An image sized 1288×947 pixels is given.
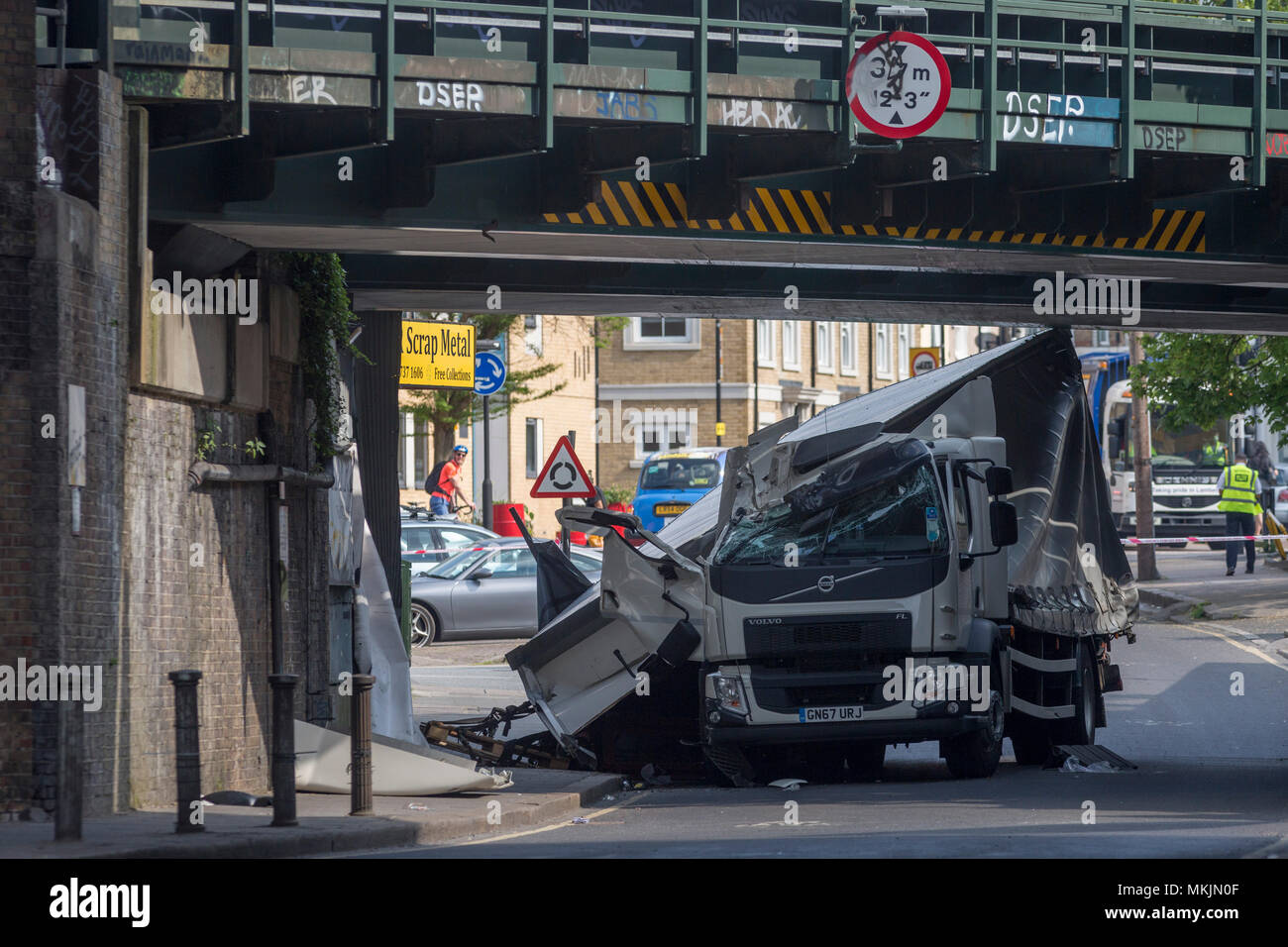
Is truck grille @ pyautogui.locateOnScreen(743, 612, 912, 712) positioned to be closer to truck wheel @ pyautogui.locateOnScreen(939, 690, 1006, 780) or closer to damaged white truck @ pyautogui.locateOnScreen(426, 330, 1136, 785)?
damaged white truck @ pyautogui.locateOnScreen(426, 330, 1136, 785)

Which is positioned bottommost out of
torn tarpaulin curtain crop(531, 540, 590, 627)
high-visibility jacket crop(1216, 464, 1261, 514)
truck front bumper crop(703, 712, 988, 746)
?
truck front bumper crop(703, 712, 988, 746)

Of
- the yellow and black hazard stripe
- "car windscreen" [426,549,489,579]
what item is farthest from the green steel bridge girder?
"car windscreen" [426,549,489,579]

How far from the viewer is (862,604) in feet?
43.5

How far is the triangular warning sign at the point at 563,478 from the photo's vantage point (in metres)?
21.3

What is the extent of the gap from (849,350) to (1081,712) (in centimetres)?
5710

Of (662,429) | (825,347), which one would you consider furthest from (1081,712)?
(825,347)

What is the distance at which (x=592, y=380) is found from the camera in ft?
200

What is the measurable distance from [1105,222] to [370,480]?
291 inches

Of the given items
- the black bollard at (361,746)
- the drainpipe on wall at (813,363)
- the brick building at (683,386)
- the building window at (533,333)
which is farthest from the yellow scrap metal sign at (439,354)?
the drainpipe on wall at (813,363)

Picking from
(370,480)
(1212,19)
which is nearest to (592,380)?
(370,480)

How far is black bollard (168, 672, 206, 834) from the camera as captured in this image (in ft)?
33.9

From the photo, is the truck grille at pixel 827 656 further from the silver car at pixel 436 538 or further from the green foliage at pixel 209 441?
the silver car at pixel 436 538

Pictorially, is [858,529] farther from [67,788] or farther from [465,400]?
[465,400]

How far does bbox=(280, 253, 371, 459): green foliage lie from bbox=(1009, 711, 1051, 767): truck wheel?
5885 mm
